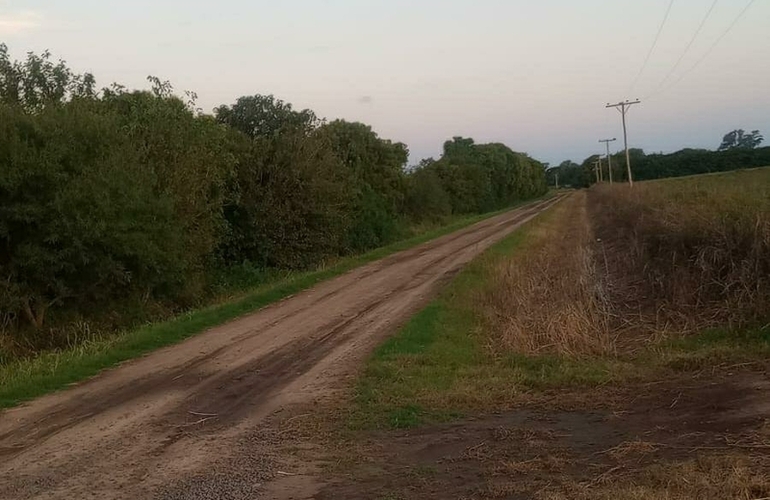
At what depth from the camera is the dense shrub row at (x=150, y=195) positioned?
48.9ft

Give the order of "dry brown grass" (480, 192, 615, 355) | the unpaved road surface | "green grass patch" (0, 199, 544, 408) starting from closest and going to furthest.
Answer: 1. the unpaved road surface
2. "green grass patch" (0, 199, 544, 408)
3. "dry brown grass" (480, 192, 615, 355)

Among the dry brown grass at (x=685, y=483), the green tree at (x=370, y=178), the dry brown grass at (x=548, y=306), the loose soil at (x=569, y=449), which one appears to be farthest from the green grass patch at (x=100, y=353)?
the green tree at (x=370, y=178)

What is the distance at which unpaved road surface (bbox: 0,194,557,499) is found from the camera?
640 centimetres

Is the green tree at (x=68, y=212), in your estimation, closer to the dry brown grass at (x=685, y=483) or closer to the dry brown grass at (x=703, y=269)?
the dry brown grass at (x=703, y=269)

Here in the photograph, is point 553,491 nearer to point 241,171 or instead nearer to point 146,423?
point 146,423

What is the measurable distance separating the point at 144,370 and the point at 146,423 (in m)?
3.09

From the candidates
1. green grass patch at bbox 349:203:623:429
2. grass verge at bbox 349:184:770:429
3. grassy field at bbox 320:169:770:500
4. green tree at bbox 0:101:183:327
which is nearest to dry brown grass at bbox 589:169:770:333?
grassy field at bbox 320:169:770:500

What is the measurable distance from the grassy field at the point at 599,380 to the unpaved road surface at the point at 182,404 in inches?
37.9

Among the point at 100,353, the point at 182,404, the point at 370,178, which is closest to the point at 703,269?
the point at 182,404

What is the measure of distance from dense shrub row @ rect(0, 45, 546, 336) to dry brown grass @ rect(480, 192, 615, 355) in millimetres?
7661

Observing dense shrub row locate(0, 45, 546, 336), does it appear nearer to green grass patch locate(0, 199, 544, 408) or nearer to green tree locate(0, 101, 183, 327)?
green tree locate(0, 101, 183, 327)

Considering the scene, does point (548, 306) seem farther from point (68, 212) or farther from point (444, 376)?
point (68, 212)

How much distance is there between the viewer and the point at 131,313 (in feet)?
58.9

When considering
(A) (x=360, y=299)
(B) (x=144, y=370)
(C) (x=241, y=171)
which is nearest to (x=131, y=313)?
(A) (x=360, y=299)
